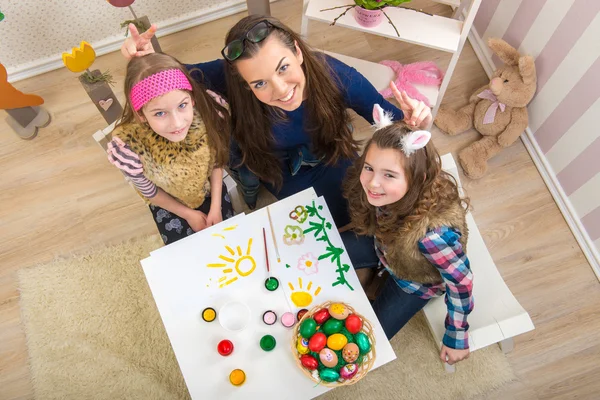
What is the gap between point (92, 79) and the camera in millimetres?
1546

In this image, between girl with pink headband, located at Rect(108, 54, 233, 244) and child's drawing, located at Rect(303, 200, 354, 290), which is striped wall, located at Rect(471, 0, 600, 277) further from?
girl with pink headband, located at Rect(108, 54, 233, 244)

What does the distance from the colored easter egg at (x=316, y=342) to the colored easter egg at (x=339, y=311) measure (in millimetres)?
58

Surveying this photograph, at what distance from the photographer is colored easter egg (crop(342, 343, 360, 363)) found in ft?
3.38

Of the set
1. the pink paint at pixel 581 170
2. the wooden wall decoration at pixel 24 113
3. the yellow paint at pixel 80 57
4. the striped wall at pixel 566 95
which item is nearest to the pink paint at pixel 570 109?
the striped wall at pixel 566 95

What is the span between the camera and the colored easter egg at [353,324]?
105 centimetres

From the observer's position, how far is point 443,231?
3.55ft

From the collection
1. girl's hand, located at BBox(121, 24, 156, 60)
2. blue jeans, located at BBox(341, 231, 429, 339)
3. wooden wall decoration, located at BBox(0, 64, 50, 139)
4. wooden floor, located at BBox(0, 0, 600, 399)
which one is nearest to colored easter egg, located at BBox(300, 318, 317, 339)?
blue jeans, located at BBox(341, 231, 429, 339)

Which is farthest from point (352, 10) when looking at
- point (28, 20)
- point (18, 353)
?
point (18, 353)

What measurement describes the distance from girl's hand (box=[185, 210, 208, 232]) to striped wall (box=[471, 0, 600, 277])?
129cm

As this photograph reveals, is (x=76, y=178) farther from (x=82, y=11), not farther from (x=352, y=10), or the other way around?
(x=352, y=10)

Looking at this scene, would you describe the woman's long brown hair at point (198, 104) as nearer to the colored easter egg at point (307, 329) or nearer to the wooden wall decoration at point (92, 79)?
the wooden wall decoration at point (92, 79)

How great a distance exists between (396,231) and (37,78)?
67.5 inches

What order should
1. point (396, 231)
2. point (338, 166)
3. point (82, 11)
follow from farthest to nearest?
point (82, 11)
point (338, 166)
point (396, 231)

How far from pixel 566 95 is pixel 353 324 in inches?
44.6
